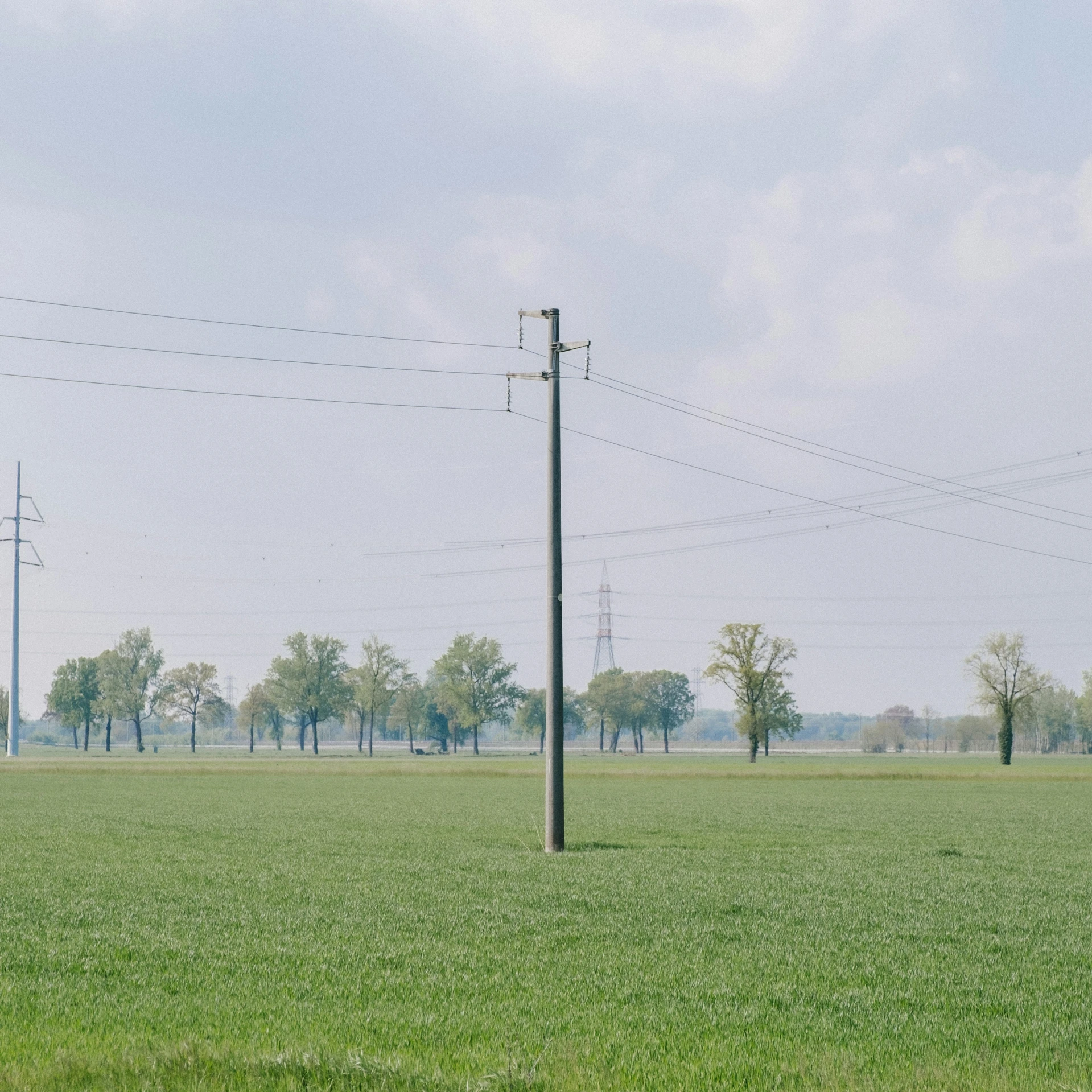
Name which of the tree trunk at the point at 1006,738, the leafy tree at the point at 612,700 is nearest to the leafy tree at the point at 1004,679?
the tree trunk at the point at 1006,738

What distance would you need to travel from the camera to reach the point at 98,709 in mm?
157125

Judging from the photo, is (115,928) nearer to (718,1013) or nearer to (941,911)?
(718,1013)

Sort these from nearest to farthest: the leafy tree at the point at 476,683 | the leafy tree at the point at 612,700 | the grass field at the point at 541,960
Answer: the grass field at the point at 541,960 < the leafy tree at the point at 476,683 < the leafy tree at the point at 612,700

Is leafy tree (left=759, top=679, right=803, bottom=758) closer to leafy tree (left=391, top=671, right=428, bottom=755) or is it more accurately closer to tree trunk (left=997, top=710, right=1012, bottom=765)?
tree trunk (left=997, top=710, right=1012, bottom=765)

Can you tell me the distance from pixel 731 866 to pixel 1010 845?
33.1ft

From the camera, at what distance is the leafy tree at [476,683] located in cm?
16262

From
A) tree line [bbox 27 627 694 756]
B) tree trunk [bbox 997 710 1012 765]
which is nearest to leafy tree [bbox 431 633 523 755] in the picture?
tree line [bbox 27 627 694 756]

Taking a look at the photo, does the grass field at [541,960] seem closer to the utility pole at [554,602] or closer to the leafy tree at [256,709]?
the utility pole at [554,602]

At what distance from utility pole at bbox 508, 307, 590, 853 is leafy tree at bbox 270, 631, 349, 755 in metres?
134

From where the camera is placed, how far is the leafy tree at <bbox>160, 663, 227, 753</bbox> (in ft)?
548

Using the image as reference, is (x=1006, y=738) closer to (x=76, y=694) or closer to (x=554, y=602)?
(x=554, y=602)

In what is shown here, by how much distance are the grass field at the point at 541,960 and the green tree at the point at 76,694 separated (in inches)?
5495

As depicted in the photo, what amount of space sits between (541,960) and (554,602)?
1476 cm

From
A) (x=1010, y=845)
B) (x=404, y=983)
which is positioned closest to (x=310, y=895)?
(x=404, y=983)
